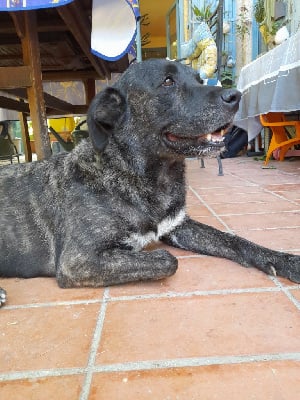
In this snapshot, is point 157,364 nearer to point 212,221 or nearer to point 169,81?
point 169,81

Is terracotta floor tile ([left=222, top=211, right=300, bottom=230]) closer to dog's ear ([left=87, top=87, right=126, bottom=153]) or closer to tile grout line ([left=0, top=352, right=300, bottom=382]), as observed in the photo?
dog's ear ([left=87, top=87, right=126, bottom=153])

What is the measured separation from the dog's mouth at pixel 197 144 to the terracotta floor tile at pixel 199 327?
0.76m

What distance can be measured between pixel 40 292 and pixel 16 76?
5.48 ft

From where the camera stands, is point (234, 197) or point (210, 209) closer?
point (210, 209)

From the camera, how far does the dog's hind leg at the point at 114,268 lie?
1693mm

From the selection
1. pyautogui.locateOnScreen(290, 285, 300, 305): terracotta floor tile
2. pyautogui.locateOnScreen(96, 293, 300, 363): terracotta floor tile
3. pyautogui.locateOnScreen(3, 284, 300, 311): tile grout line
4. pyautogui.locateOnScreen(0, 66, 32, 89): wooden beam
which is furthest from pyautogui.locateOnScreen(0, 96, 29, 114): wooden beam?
pyautogui.locateOnScreen(290, 285, 300, 305): terracotta floor tile

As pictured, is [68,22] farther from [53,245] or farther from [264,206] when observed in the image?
[264,206]

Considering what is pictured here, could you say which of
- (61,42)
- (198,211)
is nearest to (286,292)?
(198,211)

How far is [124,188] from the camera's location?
194 centimetres

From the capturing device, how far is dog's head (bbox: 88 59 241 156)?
186 centimetres

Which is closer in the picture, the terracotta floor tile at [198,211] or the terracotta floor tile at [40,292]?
the terracotta floor tile at [40,292]

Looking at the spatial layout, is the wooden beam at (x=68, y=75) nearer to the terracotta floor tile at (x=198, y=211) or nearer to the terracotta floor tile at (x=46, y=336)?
the terracotta floor tile at (x=198, y=211)

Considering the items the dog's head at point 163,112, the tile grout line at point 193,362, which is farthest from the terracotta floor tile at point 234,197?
the tile grout line at point 193,362

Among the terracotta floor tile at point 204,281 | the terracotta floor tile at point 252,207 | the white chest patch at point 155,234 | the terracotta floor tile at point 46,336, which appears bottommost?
the terracotta floor tile at point 46,336
